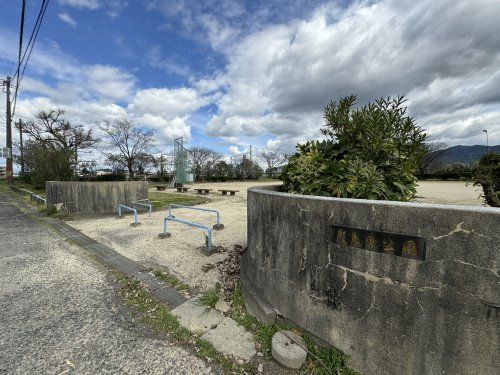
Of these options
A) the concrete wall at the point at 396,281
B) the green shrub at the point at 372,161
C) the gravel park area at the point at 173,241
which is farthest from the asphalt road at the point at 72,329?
the green shrub at the point at 372,161

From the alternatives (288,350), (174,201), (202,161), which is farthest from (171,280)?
(202,161)

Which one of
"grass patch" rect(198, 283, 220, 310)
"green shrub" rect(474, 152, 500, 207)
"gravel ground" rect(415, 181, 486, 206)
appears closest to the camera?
"grass patch" rect(198, 283, 220, 310)

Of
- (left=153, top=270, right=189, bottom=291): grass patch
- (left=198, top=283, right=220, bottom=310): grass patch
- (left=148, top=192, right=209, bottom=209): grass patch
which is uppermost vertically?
(left=148, top=192, right=209, bottom=209): grass patch

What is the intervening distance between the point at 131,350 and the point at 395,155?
321cm

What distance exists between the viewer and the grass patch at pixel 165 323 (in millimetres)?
2084

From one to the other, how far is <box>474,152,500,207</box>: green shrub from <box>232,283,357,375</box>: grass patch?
8.97 feet

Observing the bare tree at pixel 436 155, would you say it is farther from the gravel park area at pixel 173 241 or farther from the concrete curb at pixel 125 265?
the concrete curb at pixel 125 265

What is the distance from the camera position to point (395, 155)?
105 inches

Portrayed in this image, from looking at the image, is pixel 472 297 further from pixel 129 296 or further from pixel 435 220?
pixel 129 296

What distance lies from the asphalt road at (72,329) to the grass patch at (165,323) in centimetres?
9

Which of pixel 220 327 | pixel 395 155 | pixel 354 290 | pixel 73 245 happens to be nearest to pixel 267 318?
pixel 220 327

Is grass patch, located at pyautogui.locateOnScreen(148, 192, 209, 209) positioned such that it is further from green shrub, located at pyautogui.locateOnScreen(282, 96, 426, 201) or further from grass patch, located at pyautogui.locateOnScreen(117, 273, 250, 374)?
green shrub, located at pyautogui.locateOnScreen(282, 96, 426, 201)

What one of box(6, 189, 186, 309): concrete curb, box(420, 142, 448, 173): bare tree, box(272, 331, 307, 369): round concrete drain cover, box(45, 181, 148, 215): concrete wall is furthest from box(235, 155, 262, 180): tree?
box(272, 331, 307, 369): round concrete drain cover

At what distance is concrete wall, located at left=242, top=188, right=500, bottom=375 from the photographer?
4.57 ft
